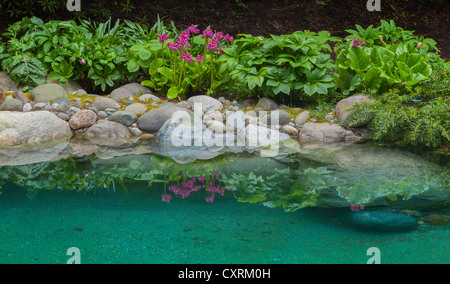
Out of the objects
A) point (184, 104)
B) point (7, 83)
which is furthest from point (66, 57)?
point (184, 104)

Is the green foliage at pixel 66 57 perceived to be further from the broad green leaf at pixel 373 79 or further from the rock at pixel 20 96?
the broad green leaf at pixel 373 79

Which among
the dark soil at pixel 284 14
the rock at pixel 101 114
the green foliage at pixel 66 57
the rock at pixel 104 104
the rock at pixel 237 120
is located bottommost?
the rock at pixel 237 120

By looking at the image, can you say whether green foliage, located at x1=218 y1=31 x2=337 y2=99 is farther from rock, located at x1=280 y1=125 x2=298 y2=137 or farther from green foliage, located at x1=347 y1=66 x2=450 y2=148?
green foliage, located at x1=347 y1=66 x2=450 y2=148

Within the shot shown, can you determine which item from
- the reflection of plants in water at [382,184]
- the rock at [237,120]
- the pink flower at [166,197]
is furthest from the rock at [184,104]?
the reflection of plants in water at [382,184]

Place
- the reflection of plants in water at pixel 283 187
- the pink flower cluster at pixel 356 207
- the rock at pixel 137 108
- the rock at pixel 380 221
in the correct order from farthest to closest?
the rock at pixel 137 108, the reflection of plants in water at pixel 283 187, the pink flower cluster at pixel 356 207, the rock at pixel 380 221

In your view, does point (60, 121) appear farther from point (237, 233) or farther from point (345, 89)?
point (345, 89)

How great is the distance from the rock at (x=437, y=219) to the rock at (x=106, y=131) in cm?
354

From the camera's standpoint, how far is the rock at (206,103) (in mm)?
5648

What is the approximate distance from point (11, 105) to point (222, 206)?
3.50 m

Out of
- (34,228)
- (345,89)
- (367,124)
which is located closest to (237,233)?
(34,228)

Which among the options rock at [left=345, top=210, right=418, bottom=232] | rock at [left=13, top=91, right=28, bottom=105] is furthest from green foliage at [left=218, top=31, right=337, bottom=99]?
rock at [left=13, top=91, right=28, bottom=105]

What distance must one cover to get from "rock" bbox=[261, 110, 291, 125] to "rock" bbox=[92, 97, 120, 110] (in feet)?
6.52

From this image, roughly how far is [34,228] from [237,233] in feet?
4.63

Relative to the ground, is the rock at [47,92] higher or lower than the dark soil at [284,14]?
lower
